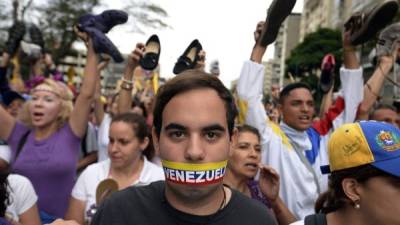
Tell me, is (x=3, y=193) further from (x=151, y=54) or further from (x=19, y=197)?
(x=151, y=54)

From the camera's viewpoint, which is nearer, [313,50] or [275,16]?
[275,16]

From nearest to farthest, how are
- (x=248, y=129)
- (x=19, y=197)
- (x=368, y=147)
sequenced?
(x=368, y=147), (x=19, y=197), (x=248, y=129)

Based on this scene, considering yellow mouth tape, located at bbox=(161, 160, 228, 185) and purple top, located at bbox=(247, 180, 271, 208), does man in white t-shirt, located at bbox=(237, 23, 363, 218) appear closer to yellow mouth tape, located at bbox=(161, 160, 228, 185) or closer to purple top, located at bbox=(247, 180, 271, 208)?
purple top, located at bbox=(247, 180, 271, 208)

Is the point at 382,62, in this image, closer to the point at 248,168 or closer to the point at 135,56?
the point at 248,168

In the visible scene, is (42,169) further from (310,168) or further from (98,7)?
(98,7)

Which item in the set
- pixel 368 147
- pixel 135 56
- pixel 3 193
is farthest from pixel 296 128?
pixel 3 193

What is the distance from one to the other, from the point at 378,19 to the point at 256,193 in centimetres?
152

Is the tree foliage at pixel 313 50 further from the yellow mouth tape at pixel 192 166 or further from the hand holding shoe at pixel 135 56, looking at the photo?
the yellow mouth tape at pixel 192 166

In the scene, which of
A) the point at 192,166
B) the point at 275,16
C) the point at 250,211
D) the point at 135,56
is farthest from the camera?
the point at 135,56

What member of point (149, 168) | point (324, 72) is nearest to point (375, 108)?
point (324, 72)

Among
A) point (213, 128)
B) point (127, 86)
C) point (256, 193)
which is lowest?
point (256, 193)

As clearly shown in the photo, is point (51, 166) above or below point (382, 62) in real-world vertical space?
below

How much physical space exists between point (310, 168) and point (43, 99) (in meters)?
1.96

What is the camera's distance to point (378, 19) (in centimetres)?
347
